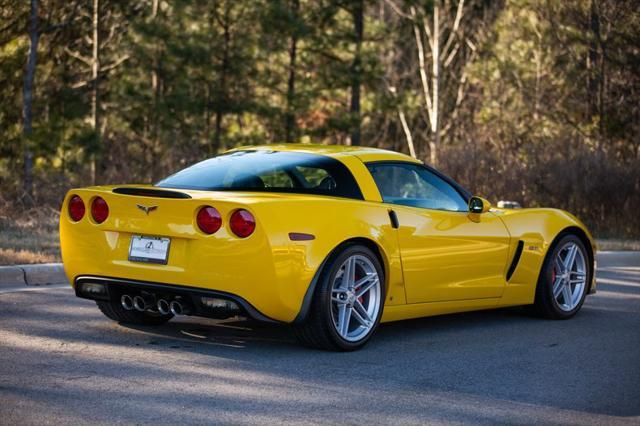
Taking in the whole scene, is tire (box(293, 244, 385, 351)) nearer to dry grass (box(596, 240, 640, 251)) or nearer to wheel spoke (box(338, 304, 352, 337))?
wheel spoke (box(338, 304, 352, 337))

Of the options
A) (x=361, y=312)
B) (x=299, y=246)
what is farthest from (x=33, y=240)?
(x=299, y=246)

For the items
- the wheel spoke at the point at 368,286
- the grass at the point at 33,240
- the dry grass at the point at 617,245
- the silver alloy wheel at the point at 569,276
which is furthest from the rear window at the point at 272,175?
the dry grass at the point at 617,245

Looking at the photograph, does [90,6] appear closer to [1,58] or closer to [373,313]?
[1,58]

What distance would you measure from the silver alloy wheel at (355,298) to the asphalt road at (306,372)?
173 millimetres

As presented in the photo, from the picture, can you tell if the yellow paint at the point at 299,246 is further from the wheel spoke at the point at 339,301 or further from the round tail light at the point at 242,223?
the wheel spoke at the point at 339,301

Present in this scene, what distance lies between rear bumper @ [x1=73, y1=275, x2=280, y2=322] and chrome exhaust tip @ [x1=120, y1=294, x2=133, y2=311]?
3cm

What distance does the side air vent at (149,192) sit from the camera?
22.9ft

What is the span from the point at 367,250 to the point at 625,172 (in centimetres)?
1231

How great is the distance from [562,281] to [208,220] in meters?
3.54

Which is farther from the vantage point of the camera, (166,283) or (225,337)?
(225,337)

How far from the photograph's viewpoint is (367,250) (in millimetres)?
7340

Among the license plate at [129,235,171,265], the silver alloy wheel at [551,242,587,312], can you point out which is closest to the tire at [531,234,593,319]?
the silver alloy wheel at [551,242,587,312]

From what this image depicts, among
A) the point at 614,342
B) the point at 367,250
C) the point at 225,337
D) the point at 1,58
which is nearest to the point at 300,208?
the point at 367,250

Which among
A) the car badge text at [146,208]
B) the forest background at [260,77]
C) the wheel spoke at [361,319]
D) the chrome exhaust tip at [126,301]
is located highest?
the forest background at [260,77]
